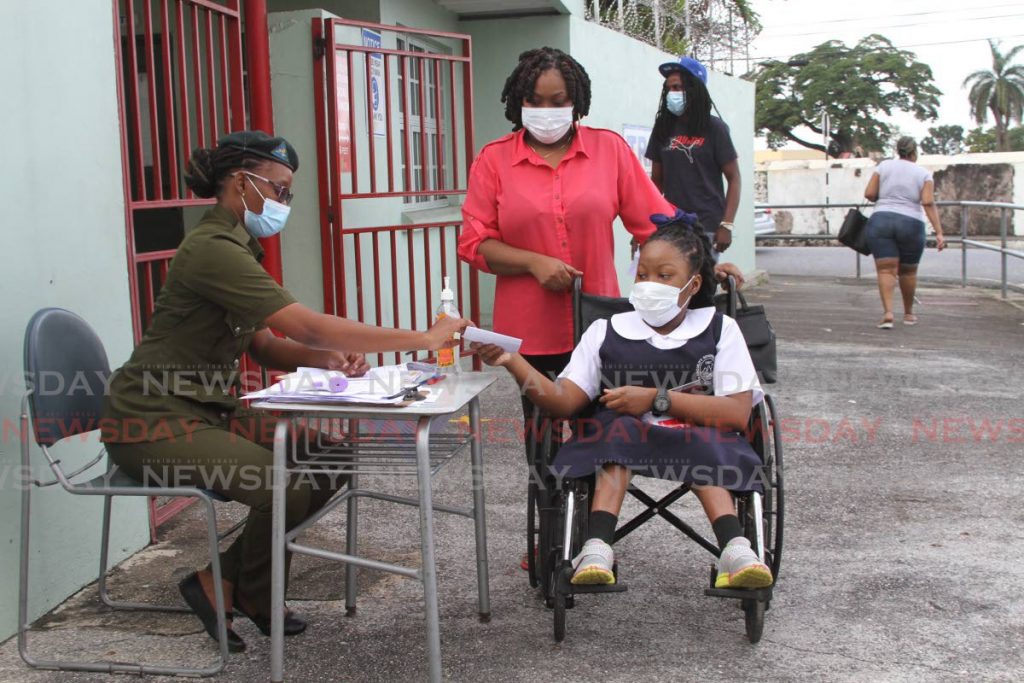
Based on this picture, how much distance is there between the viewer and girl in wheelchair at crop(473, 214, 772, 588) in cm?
352

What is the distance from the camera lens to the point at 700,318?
377 centimetres

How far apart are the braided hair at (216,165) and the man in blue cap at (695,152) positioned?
340 cm

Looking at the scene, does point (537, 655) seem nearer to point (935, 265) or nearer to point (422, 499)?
point (422, 499)

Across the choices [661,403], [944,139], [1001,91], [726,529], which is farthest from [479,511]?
[944,139]

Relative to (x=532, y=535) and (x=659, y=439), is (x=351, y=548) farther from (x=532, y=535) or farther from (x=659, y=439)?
(x=659, y=439)

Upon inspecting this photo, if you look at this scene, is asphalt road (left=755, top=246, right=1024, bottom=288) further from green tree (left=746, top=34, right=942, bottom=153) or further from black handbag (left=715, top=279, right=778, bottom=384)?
green tree (left=746, top=34, right=942, bottom=153)

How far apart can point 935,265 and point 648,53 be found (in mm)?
8425

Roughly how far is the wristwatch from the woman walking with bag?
280 inches

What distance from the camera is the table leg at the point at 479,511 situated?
3699 millimetres

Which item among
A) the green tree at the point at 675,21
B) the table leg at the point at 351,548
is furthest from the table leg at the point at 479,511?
the green tree at the point at 675,21

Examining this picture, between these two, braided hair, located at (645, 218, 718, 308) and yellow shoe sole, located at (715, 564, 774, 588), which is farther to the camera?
braided hair, located at (645, 218, 718, 308)

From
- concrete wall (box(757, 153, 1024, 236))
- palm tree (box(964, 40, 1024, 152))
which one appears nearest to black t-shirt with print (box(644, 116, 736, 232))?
concrete wall (box(757, 153, 1024, 236))

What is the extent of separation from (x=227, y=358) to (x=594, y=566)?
130cm

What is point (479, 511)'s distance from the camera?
3721 mm
